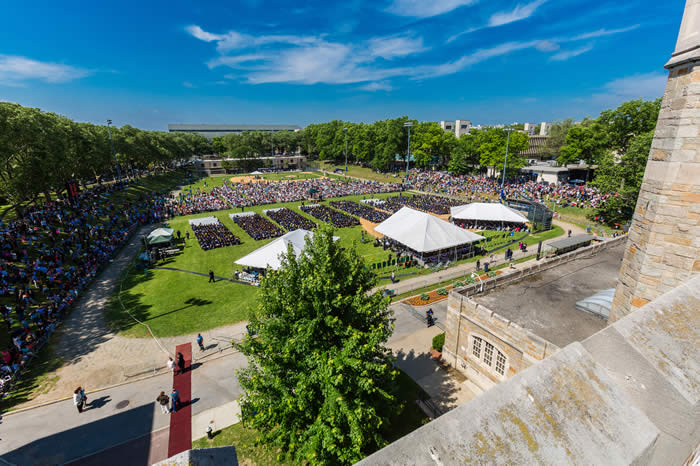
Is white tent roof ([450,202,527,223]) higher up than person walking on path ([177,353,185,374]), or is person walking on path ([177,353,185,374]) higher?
white tent roof ([450,202,527,223])

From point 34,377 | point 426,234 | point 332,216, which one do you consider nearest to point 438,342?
point 426,234

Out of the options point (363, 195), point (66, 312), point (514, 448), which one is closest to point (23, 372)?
point (66, 312)

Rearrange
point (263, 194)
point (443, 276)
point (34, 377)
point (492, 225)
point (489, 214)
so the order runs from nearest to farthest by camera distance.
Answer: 1. point (34, 377)
2. point (443, 276)
3. point (489, 214)
4. point (492, 225)
5. point (263, 194)

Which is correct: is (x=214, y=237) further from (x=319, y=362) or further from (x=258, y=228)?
(x=319, y=362)

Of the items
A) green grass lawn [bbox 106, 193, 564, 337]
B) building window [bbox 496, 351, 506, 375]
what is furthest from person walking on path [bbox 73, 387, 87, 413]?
building window [bbox 496, 351, 506, 375]

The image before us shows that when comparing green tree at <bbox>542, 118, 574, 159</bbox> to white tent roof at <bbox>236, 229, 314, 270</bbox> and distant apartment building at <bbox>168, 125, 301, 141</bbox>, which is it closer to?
white tent roof at <bbox>236, 229, 314, 270</bbox>

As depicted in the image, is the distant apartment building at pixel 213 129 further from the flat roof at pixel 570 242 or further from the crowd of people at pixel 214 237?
the flat roof at pixel 570 242

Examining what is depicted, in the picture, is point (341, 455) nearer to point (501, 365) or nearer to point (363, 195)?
point (501, 365)
